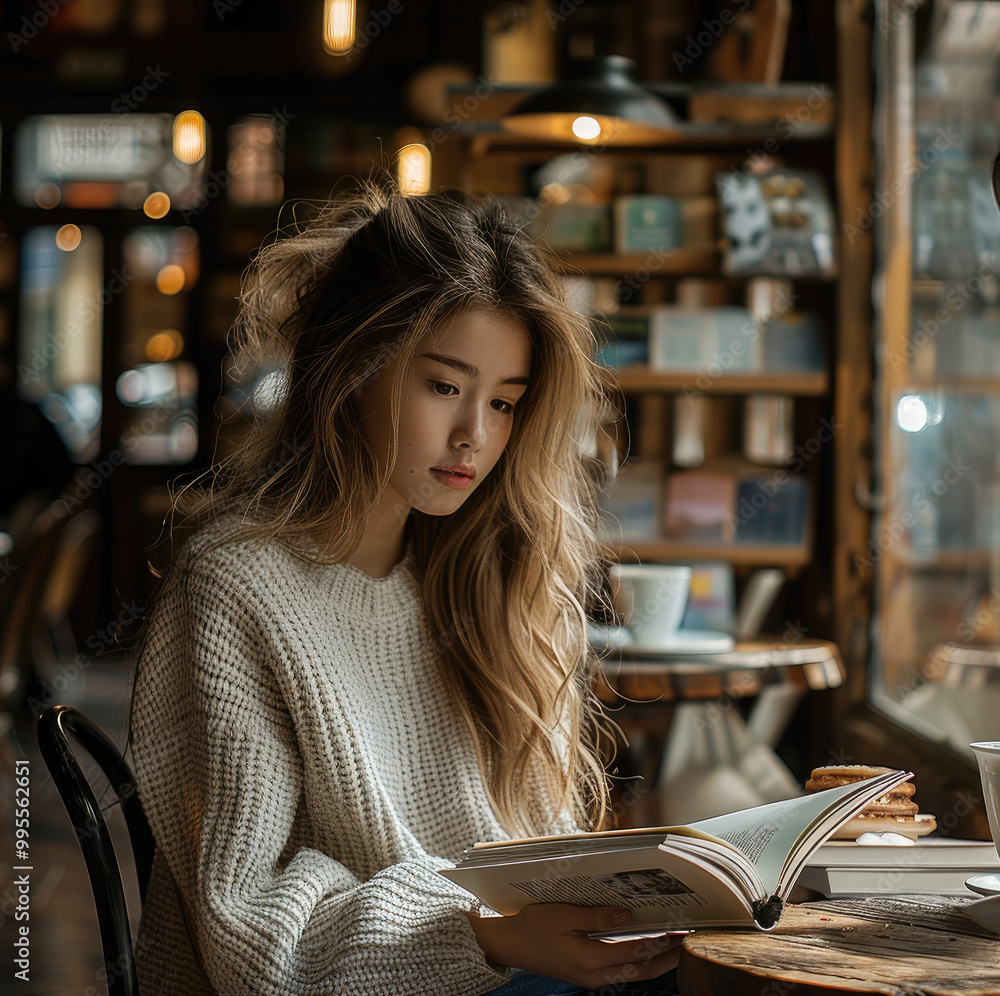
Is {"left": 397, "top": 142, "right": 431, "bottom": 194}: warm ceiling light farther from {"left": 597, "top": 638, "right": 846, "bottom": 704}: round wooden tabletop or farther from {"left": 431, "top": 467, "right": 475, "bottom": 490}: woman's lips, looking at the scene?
{"left": 431, "top": 467, "right": 475, "bottom": 490}: woman's lips

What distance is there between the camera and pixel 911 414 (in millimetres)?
3301

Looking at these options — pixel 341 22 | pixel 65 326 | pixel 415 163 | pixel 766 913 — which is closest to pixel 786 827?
pixel 766 913

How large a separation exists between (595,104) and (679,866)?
2.47m

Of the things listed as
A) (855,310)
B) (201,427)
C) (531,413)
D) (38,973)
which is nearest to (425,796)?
(531,413)

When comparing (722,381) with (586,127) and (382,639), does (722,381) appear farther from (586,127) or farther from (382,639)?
(382,639)

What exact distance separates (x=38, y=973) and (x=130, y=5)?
5.48m

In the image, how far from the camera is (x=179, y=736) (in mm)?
1069

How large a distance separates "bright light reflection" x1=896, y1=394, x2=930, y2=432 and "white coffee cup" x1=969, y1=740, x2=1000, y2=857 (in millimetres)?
2493

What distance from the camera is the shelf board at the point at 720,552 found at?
3.52m

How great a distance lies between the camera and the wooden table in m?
0.72

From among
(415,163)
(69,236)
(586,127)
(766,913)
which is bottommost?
(766,913)

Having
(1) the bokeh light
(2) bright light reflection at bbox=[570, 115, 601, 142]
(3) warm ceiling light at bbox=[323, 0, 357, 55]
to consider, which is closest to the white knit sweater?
(2) bright light reflection at bbox=[570, 115, 601, 142]

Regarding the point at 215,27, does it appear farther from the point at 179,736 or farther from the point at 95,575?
the point at 179,736

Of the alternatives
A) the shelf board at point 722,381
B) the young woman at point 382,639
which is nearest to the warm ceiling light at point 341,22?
the shelf board at point 722,381
